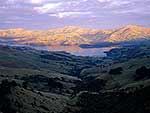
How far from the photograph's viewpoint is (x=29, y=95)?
537ft

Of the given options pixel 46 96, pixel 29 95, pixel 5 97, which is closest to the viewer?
pixel 5 97

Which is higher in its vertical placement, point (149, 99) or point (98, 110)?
point (149, 99)

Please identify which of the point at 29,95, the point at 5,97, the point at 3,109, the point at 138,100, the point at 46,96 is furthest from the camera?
the point at 46,96

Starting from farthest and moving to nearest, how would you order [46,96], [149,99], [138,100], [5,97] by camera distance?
[46,96]
[5,97]
[138,100]
[149,99]

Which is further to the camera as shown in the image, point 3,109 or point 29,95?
point 29,95

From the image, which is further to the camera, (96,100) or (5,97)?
(96,100)

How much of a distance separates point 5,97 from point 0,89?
10090 millimetres

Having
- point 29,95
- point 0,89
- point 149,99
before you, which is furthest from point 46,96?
point 149,99

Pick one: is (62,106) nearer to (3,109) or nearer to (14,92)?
(14,92)

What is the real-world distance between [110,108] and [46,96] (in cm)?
4400

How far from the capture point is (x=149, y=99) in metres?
118

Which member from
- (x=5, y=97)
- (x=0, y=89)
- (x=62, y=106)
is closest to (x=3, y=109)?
(x=5, y=97)

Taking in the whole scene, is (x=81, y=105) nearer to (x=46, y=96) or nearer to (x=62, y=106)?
(x=62, y=106)

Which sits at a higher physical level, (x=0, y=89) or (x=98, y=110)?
(x=0, y=89)
